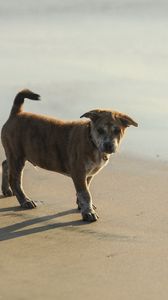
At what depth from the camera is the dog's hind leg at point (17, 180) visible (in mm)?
8319

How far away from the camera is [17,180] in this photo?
27.9 feet

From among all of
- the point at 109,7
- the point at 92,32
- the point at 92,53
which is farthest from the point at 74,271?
the point at 109,7

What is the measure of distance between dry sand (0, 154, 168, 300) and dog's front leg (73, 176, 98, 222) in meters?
0.09

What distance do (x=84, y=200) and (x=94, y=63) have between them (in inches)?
327

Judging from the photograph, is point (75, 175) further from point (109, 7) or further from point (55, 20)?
point (109, 7)

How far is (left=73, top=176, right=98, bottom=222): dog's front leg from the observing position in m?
7.73

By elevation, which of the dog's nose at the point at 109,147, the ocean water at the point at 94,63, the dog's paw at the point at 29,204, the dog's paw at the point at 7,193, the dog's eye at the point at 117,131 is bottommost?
the ocean water at the point at 94,63

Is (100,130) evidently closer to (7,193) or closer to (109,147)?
(109,147)

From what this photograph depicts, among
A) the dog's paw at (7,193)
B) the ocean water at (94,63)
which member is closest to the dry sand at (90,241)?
the dog's paw at (7,193)

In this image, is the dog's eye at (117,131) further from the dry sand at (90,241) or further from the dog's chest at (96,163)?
the dry sand at (90,241)

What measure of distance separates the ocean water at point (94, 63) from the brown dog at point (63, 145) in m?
2.17

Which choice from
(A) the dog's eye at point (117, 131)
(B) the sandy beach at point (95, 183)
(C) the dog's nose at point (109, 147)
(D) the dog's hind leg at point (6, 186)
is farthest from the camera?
(D) the dog's hind leg at point (6, 186)

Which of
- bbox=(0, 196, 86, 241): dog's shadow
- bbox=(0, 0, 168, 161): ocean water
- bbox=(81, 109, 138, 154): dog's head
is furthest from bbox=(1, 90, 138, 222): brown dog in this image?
bbox=(0, 0, 168, 161): ocean water

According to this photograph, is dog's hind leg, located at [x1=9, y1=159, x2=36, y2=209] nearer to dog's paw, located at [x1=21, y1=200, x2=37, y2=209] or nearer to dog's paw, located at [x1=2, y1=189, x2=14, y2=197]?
dog's paw, located at [x1=21, y1=200, x2=37, y2=209]
